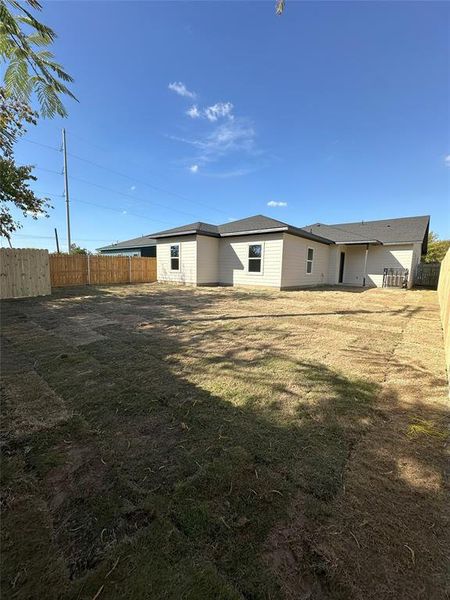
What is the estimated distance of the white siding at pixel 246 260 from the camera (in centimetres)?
1224

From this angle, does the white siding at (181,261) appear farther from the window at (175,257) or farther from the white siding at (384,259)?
the white siding at (384,259)

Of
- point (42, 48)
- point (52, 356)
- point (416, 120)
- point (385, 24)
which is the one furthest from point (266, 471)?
point (416, 120)

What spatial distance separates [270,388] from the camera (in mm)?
2928

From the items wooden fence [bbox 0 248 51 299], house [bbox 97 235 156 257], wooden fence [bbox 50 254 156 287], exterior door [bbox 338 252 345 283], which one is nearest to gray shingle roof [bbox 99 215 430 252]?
exterior door [bbox 338 252 345 283]

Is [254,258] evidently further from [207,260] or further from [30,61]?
[30,61]

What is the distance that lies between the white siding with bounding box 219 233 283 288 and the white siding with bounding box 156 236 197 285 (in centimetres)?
156

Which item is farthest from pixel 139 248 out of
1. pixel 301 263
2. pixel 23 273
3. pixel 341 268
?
pixel 341 268

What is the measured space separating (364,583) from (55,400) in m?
2.64

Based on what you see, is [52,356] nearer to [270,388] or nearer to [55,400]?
[55,400]

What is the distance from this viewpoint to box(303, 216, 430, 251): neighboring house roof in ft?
50.2

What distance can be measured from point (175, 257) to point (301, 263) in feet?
22.4

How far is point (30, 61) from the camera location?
Result: 2.74 meters

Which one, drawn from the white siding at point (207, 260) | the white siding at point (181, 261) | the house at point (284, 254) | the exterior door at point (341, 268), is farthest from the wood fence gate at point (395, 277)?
the white siding at point (181, 261)

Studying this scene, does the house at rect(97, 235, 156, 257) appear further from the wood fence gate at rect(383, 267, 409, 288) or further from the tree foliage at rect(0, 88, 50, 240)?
the wood fence gate at rect(383, 267, 409, 288)
